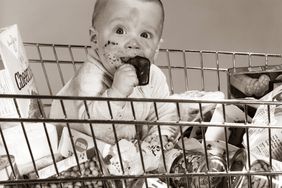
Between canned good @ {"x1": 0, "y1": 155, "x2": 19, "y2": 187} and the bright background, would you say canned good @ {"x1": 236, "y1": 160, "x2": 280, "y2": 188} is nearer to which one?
canned good @ {"x1": 0, "y1": 155, "x2": 19, "y2": 187}

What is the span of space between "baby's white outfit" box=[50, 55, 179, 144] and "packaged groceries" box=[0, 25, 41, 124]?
51 mm

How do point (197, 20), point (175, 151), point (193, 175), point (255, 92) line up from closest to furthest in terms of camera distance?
1. point (193, 175)
2. point (175, 151)
3. point (255, 92)
4. point (197, 20)

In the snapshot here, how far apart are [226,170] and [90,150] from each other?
0.20 metres

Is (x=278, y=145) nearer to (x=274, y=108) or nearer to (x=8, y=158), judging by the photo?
(x=274, y=108)

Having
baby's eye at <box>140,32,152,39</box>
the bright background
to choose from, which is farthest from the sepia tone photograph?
the bright background

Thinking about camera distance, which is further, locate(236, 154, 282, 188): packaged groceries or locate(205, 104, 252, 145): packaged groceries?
locate(205, 104, 252, 145): packaged groceries

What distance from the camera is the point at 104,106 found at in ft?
2.97

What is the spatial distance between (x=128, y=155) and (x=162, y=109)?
0.53 ft

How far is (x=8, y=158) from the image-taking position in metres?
0.81

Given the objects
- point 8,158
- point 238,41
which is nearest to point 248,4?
point 238,41

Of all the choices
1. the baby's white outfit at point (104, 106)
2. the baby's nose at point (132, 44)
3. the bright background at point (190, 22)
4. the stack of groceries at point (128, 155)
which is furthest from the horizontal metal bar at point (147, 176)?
the bright background at point (190, 22)

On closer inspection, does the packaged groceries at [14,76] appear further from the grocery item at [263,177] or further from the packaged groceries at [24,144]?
the grocery item at [263,177]

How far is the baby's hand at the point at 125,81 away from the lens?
92 cm

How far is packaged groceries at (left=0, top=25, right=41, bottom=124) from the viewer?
3.02 ft
